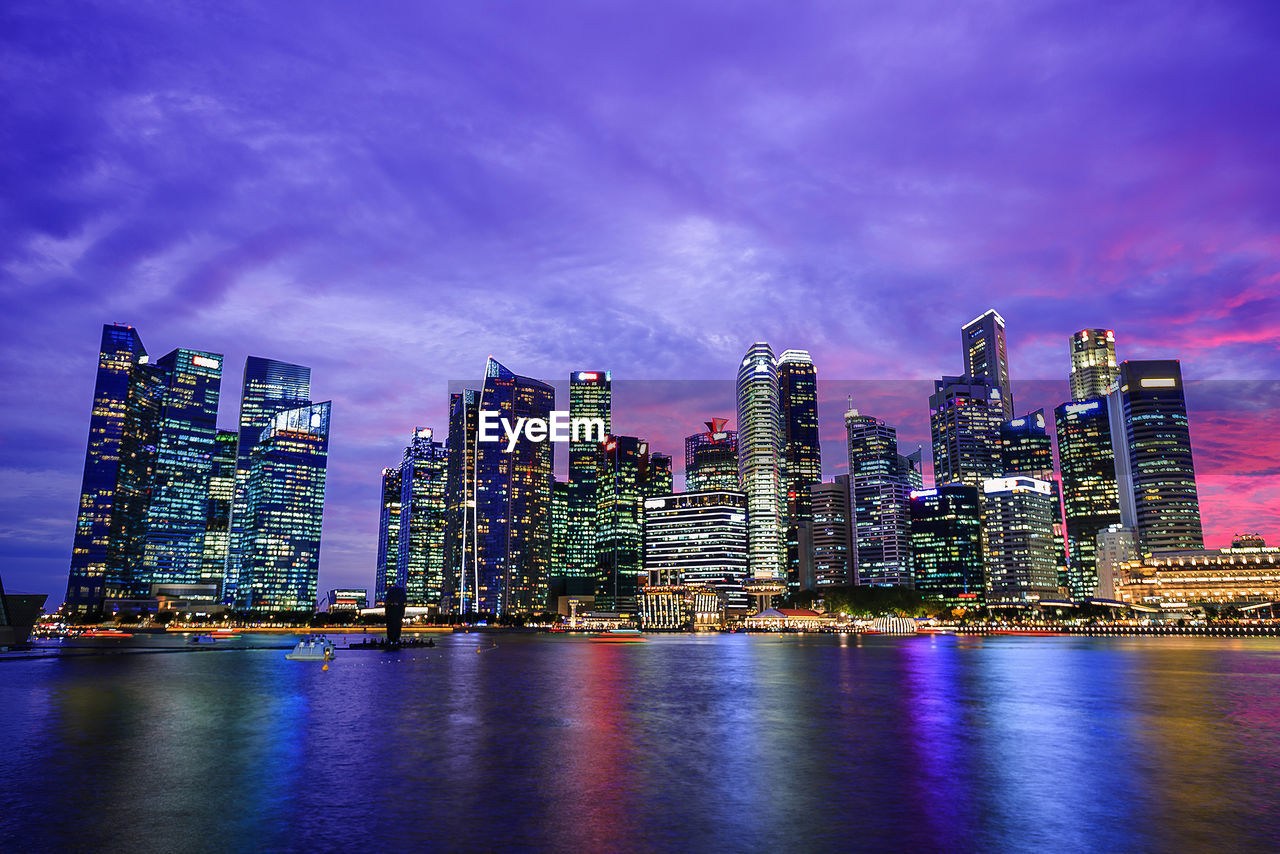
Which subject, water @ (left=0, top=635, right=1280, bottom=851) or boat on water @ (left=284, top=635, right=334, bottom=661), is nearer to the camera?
water @ (left=0, top=635, right=1280, bottom=851)

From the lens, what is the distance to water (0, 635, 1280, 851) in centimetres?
2689

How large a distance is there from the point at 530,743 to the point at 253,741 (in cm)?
1527

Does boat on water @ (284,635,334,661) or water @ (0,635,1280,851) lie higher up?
water @ (0,635,1280,851)

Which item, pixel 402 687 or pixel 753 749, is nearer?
pixel 753 749

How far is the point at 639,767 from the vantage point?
1524 inches

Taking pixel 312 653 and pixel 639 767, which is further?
pixel 312 653

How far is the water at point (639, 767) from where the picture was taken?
26891 mm

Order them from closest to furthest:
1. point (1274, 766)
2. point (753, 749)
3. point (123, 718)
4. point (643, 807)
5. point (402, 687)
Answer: point (643, 807), point (1274, 766), point (753, 749), point (123, 718), point (402, 687)

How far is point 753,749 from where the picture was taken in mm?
44312

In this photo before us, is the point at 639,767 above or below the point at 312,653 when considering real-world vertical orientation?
above

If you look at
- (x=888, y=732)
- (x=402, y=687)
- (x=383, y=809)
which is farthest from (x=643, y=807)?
(x=402, y=687)

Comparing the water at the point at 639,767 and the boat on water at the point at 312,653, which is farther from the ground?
the water at the point at 639,767

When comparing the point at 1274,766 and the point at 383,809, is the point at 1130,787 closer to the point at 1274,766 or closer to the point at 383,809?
the point at 1274,766

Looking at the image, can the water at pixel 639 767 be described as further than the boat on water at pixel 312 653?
No
